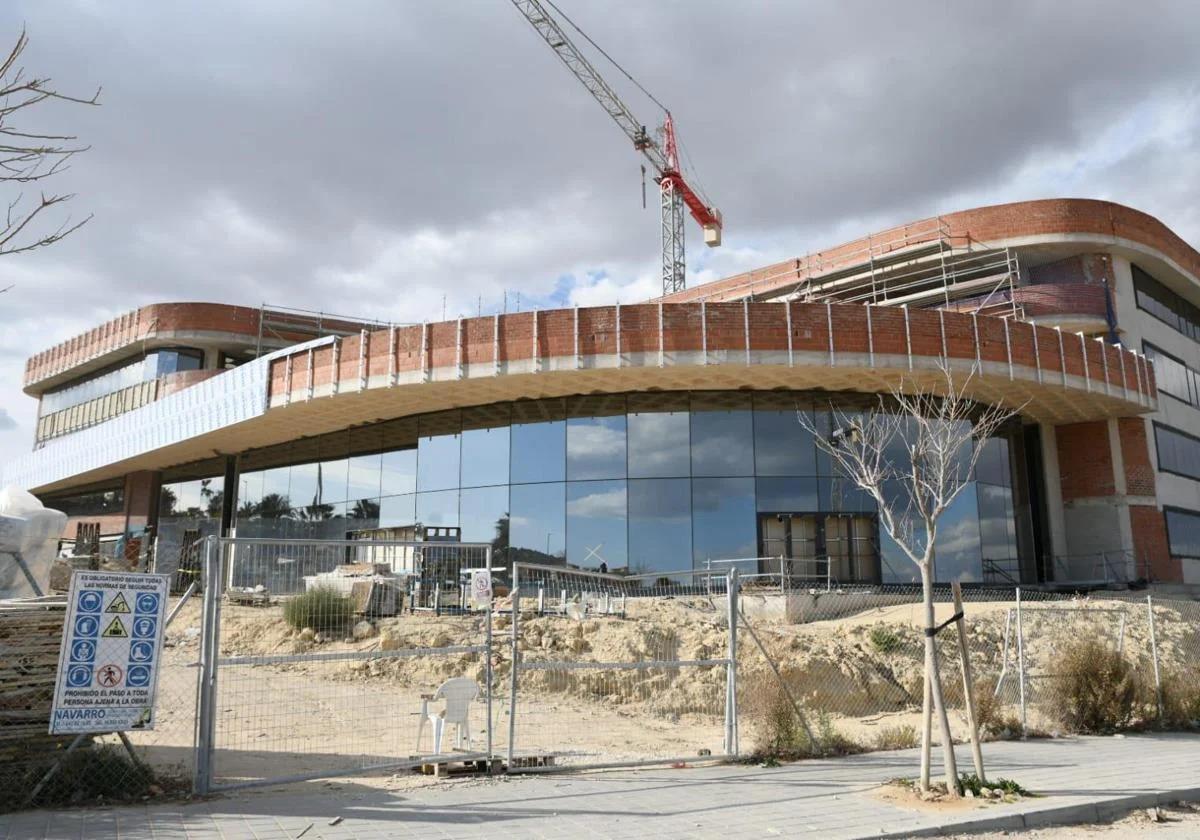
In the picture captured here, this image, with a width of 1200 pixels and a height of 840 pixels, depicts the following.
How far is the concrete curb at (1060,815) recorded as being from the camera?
7.14m

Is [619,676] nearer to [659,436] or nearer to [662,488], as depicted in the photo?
[662,488]

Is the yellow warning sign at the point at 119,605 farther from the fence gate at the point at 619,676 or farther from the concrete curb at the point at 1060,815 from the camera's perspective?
the concrete curb at the point at 1060,815

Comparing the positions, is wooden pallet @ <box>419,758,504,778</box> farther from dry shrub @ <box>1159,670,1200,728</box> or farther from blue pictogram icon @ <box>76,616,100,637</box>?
dry shrub @ <box>1159,670,1200,728</box>

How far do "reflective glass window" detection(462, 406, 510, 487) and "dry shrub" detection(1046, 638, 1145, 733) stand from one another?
16.4 m

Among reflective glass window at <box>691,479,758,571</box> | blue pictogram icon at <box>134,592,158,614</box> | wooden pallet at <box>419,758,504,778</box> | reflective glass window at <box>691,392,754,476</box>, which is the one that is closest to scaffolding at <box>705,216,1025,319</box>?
reflective glass window at <box>691,392,754,476</box>

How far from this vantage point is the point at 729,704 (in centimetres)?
990

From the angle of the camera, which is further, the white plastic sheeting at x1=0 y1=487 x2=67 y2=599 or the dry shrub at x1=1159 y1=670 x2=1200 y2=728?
the dry shrub at x1=1159 y1=670 x2=1200 y2=728

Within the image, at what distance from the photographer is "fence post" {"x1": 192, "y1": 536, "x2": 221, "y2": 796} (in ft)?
24.9

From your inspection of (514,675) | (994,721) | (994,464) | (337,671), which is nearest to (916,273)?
(994,464)

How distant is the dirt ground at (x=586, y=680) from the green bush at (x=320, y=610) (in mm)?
411

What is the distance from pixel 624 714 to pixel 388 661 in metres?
4.90

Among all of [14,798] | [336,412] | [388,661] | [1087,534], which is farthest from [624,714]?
[1087,534]

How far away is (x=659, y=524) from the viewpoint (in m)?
24.5

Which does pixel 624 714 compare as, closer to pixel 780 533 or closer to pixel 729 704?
pixel 729 704
